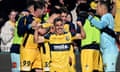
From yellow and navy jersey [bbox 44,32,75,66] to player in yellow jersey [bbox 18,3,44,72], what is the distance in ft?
5.00

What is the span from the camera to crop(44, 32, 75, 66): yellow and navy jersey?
1196 centimetres

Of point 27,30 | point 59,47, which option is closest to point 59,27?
point 59,47

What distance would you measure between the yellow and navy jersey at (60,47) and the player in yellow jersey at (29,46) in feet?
5.00

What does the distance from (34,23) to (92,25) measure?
117cm

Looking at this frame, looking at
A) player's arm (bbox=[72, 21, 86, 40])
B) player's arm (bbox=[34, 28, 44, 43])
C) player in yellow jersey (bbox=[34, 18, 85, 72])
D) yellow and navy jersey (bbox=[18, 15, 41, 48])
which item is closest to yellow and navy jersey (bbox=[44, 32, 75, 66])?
player in yellow jersey (bbox=[34, 18, 85, 72])

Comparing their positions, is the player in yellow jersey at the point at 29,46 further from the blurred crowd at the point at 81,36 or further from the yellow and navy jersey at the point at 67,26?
the yellow and navy jersey at the point at 67,26

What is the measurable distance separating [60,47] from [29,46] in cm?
182

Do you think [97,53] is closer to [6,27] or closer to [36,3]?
[36,3]

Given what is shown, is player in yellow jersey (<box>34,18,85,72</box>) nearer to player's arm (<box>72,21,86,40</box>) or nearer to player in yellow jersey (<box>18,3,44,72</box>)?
player's arm (<box>72,21,86,40</box>)

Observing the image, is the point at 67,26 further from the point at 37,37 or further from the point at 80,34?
the point at 37,37

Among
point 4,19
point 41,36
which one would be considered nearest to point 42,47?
point 41,36

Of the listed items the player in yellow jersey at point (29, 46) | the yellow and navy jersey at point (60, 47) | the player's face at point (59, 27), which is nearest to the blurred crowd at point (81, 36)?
the player in yellow jersey at point (29, 46)

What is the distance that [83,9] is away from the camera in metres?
14.7

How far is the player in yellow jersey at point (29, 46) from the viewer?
13648 millimetres
